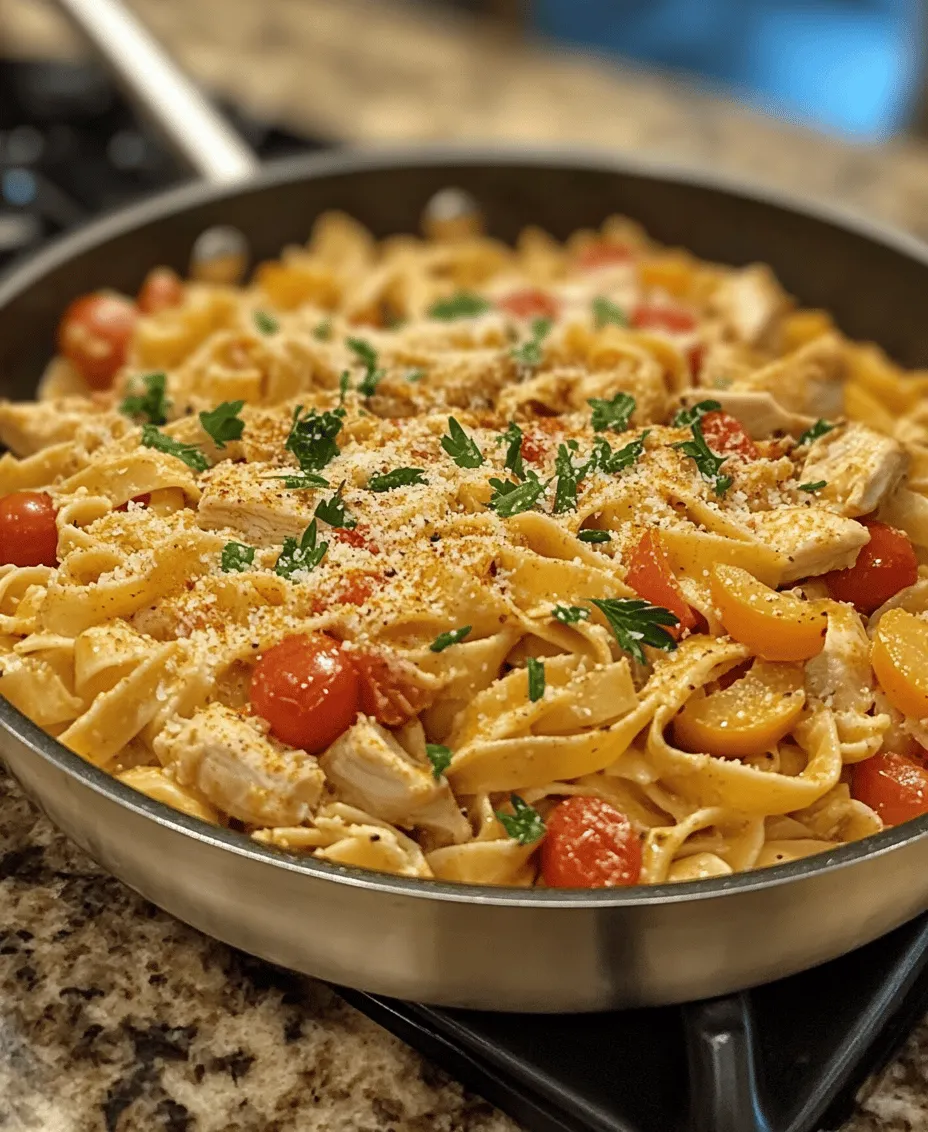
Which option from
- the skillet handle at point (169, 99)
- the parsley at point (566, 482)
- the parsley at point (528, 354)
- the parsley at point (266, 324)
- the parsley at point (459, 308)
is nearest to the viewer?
the parsley at point (566, 482)

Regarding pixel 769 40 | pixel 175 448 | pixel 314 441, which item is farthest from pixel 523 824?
pixel 769 40

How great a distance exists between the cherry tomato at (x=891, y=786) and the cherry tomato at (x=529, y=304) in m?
1.28

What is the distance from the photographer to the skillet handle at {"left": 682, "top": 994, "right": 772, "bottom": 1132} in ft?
4.52

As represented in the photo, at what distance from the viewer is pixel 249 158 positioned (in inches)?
115

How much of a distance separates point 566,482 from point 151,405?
758 millimetres

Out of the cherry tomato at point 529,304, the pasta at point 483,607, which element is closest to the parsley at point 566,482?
the pasta at point 483,607

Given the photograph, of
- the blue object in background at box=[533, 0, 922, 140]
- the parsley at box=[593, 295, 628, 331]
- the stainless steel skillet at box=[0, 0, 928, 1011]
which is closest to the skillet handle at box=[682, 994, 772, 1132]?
the stainless steel skillet at box=[0, 0, 928, 1011]

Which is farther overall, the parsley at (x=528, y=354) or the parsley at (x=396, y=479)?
the parsley at (x=528, y=354)

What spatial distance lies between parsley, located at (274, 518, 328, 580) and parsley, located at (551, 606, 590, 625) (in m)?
0.35

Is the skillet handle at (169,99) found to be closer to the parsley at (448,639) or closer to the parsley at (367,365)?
the parsley at (367,365)

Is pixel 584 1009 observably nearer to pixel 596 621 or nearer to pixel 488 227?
pixel 596 621

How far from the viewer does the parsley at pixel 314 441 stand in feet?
6.33

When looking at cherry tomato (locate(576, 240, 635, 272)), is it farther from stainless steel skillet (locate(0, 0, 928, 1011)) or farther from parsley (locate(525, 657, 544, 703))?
stainless steel skillet (locate(0, 0, 928, 1011))

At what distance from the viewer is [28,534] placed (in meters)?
1.90
